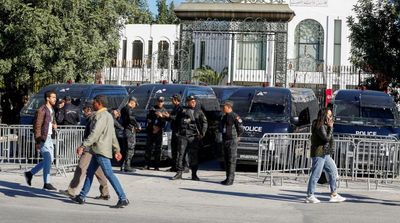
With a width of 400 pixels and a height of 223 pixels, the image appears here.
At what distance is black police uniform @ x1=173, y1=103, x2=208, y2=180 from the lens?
15.5 metres

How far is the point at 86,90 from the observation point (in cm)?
2052

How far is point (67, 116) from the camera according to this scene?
1820cm

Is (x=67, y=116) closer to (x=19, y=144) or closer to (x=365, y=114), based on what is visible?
(x=19, y=144)

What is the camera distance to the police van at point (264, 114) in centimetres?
1722

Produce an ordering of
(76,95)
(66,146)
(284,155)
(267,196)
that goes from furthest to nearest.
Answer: (76,95)
(66,146)
(284,155)
(267,196)

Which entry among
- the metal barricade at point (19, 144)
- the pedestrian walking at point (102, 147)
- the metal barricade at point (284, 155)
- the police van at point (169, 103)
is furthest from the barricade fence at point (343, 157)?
the metal barricade at point (19, 144)

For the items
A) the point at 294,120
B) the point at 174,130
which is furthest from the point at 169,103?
the point at 294,120

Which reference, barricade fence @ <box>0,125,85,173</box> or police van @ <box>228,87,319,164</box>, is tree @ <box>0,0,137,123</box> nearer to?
barricade fence @ <box>0,125,85,173</box>

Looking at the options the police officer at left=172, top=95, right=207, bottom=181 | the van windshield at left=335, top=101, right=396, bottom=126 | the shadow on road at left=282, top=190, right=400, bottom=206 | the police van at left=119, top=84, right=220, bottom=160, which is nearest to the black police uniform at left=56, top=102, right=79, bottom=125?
the police van at left=119, top=84, right=220, bottom=160

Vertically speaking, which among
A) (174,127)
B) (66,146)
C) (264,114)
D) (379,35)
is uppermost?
(379,35)

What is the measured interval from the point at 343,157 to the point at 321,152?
250 centimetres

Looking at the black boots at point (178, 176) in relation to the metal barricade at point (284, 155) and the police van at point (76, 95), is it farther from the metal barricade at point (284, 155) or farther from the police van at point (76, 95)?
the police van at point (76, 95)

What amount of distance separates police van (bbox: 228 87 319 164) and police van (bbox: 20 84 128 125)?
383 cm

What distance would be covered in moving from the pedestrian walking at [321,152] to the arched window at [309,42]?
81.9 ft
